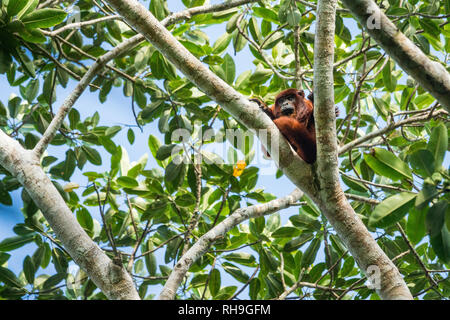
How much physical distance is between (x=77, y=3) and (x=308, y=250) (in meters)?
3.96

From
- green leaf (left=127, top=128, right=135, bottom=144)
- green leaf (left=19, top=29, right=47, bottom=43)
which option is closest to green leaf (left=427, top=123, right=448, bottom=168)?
green leaf (left=19, top=29, right=47, bottom=43)

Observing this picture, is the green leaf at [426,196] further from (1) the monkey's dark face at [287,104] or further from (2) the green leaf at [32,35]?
(2) the green leaf at [32,35]

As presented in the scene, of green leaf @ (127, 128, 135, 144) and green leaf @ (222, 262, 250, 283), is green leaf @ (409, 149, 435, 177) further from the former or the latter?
green leaf @ (127, 128, 135, 144)

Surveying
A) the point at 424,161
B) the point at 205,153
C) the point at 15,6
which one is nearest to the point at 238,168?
the point at 205,153

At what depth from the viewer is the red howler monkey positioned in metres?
3.64

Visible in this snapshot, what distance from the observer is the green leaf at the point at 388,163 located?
250 cm

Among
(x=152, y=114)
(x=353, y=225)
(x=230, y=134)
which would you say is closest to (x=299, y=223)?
(x=230, y=134)

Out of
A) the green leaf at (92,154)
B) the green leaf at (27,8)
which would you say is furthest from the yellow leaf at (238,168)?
the green leaf at (27,8)

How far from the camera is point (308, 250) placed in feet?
13.8

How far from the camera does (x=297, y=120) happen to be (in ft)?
13.0

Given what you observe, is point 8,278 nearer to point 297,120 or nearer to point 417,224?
point 297,120

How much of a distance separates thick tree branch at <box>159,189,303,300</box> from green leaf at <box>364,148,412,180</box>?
115cm

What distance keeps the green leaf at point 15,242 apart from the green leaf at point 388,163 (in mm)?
3460
